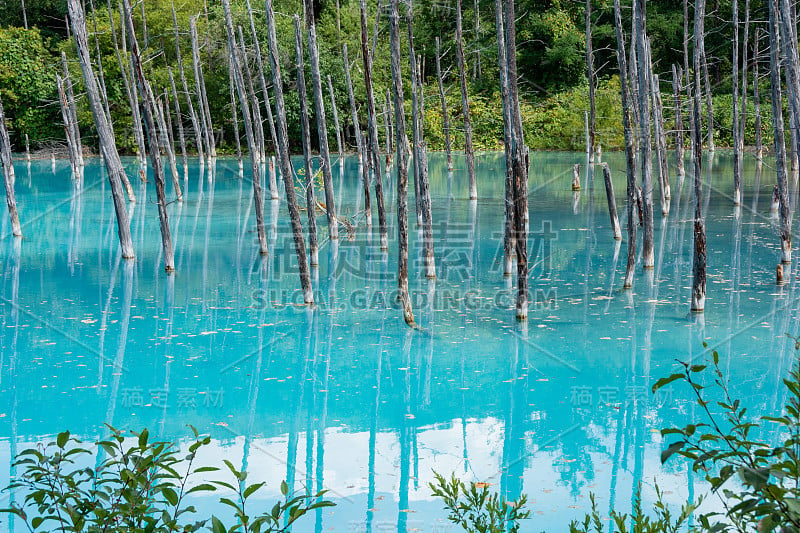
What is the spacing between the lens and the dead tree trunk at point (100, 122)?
12.7 meters

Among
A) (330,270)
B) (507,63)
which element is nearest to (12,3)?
(330,270)

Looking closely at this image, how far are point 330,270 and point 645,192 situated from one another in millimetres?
5766

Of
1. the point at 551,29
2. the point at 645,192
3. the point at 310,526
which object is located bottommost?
the point at 310,526

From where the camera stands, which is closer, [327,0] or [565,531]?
[565,531]

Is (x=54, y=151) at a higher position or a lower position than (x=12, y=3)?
lower

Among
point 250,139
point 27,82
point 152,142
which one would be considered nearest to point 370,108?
point 250,139

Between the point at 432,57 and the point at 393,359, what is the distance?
3926cm

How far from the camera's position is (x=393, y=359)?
9.16m

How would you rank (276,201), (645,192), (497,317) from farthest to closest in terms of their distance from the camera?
(276,201)
(645,192)
(497,317)

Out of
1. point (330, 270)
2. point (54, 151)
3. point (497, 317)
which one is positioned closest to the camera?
point (497, 317)

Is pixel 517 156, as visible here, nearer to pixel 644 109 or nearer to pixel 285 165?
pixel 644 109

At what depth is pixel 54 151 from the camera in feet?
137

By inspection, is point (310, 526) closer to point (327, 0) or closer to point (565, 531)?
point (565, 531)

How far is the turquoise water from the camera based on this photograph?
20.5 feet
